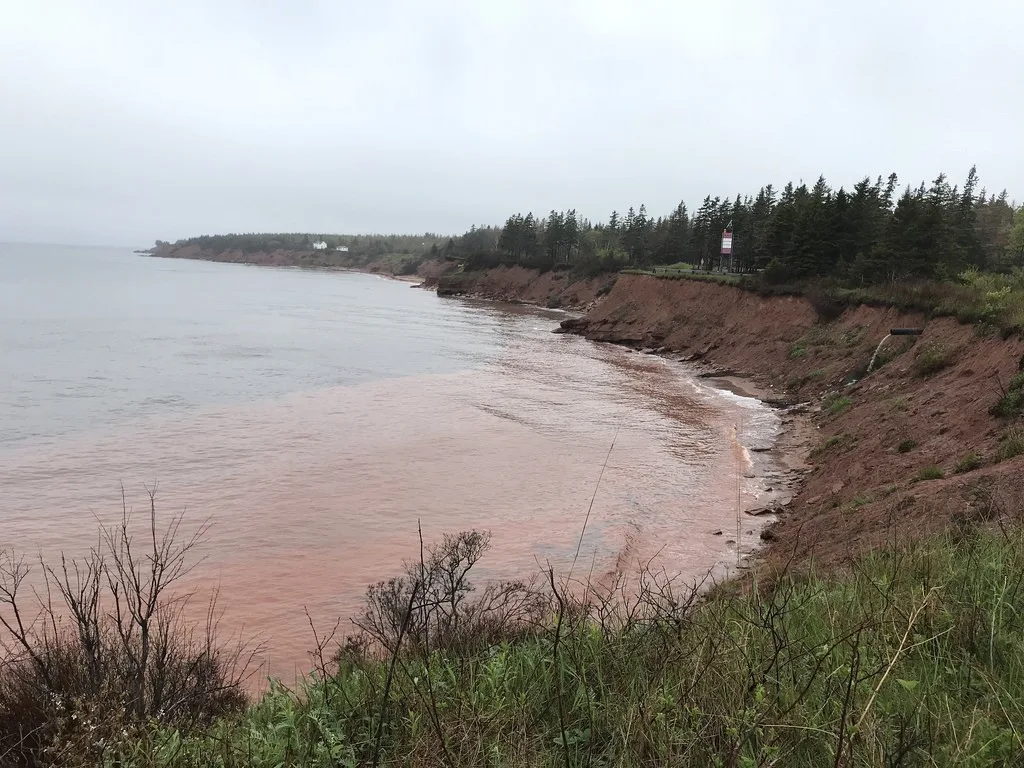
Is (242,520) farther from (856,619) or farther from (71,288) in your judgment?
(71,288)

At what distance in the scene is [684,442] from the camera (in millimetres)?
20516

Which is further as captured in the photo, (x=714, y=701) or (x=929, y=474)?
(x=929, y=474)

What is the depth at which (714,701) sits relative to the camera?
307cm

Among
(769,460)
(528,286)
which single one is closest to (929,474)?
(769,460)

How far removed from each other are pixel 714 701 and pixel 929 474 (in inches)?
454

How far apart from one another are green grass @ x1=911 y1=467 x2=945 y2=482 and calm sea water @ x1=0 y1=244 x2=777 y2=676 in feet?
11.8

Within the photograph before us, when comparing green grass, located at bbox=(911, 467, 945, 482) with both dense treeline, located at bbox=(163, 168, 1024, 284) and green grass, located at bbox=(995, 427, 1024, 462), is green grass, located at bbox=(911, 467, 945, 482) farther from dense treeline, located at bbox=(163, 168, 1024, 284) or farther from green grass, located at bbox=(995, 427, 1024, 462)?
dense treeline, located at bbox=(163, 168, 1024, 284)

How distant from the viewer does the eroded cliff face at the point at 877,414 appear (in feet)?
30.6

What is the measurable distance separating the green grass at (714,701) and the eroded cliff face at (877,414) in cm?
87

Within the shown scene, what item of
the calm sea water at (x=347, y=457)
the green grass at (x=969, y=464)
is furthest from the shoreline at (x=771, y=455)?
the green grass at (x=969, y=464)

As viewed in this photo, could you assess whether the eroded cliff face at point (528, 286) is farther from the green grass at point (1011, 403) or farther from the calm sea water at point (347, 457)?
the green grass at point (1011, 403)

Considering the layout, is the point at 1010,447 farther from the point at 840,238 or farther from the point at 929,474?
the point at 840,238

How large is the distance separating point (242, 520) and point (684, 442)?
46.3 ft

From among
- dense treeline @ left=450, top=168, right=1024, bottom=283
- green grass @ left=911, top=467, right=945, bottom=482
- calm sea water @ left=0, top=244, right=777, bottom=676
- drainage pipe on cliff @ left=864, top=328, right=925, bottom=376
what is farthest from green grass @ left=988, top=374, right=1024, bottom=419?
dense treeline @ left=450, top=168, right=1024, bottom=283
